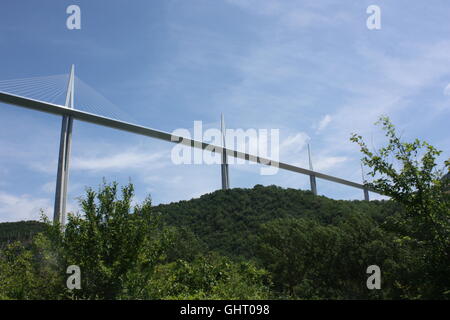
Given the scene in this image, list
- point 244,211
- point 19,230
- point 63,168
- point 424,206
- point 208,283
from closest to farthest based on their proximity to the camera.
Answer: point 424,206 → point 208,283 → point 63,168 → point 244,211 → point 19,230

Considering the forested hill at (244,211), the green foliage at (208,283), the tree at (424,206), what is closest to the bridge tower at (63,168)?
the forested hill at (244,211)

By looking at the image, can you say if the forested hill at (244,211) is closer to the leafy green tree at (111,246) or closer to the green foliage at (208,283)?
the green foliage at (208,283)

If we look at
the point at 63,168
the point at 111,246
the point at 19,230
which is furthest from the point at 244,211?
the point at 111,246

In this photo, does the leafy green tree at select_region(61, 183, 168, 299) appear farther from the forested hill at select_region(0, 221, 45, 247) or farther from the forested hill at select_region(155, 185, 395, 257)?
the forested hill at select_region(0, 221, 45, 247)

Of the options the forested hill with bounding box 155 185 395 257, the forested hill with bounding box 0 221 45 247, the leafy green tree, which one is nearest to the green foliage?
the leafy green tree

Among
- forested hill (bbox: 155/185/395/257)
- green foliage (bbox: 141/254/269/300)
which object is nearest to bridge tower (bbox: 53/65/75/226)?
forested hill (bbox: 155/185/395/257)

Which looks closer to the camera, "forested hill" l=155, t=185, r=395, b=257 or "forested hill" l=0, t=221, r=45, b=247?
"forested hill" l=155, t=185, r=395, b=257

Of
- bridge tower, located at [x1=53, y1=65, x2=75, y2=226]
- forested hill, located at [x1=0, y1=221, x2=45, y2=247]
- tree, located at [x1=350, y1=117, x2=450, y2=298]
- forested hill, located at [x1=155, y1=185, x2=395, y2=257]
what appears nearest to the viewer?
tree, located at [x1=350, y1=117, x2=450, y2=298]

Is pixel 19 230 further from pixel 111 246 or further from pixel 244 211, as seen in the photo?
pixel 111 246

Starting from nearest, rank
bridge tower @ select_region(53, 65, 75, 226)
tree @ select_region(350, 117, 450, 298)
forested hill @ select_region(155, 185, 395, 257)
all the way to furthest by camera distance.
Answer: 1. tree @ select_region(350, 117, 450, 298)
2. bridge tower @ select_region(53, 65, 75, 226)
3. forested hill @ select_region(155, 185, 395, 257)

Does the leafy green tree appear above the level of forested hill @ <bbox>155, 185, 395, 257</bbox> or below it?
below

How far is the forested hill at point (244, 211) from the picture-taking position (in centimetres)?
3300

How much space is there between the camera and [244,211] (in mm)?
40594

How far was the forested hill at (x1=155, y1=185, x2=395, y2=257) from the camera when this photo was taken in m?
33.0
